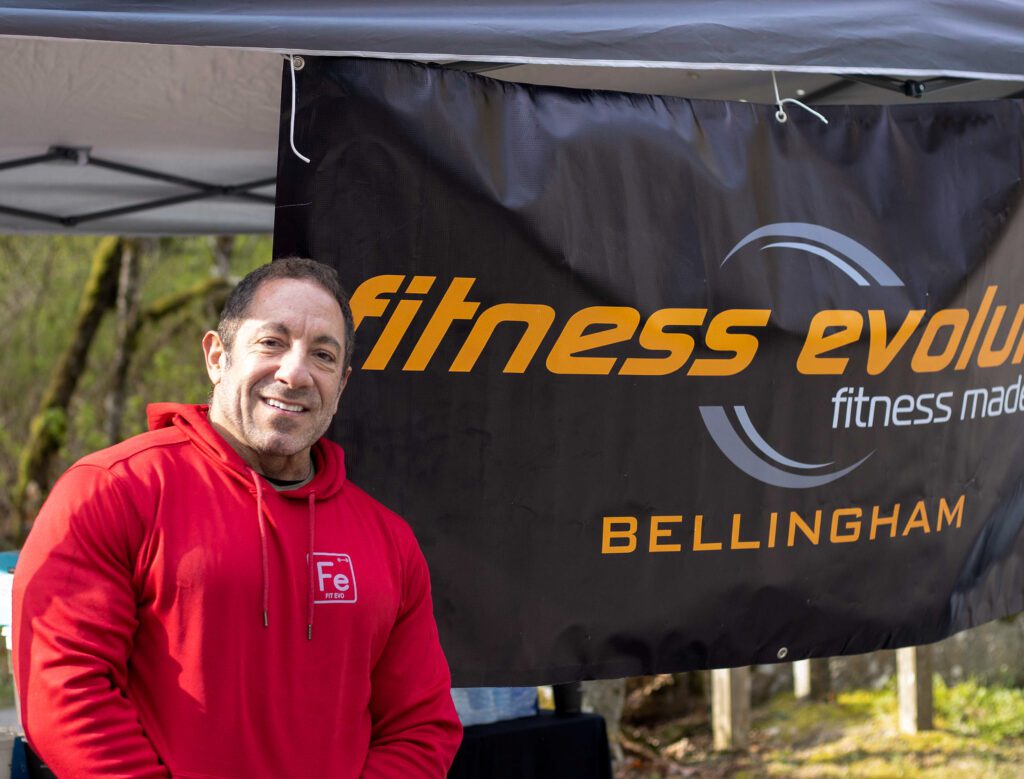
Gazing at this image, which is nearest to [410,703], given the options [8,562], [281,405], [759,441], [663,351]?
[281,405]

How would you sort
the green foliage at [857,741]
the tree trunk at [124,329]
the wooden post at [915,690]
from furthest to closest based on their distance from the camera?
1. the tree trunk at [124,329]
2. the wooden post at [915,690]
3. the green foliage at [857,741]

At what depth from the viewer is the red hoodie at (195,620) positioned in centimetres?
185

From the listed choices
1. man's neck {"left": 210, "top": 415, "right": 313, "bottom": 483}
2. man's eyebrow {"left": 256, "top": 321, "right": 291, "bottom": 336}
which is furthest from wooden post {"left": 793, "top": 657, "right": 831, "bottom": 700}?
man's eyebrow {"left": 256, "top": 321, "right": 291, "bottom": 336}

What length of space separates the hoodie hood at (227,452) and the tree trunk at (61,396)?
6.62 m

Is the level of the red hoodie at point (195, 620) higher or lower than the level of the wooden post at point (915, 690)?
higher

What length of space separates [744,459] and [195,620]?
4.88 ft

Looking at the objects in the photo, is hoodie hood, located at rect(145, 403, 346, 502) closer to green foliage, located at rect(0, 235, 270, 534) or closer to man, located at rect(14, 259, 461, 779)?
man, located at rect(14, 259, 461, 779)

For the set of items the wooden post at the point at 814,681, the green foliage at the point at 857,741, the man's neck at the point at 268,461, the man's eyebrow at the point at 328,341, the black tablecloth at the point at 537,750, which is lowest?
the green foliage at the point at 857,741

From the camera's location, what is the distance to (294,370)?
207 centimetres

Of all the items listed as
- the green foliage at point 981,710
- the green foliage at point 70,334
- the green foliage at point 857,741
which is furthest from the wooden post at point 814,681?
the green foliage at point 70,334

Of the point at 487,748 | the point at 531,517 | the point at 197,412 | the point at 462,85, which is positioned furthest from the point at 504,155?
the point at 487,748

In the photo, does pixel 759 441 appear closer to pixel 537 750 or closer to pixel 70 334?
pixel 537 750

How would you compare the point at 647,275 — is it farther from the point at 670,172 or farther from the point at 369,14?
the point at 369,14

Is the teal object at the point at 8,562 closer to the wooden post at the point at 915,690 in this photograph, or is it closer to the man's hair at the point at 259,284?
the man's hair at the point at 259,284
